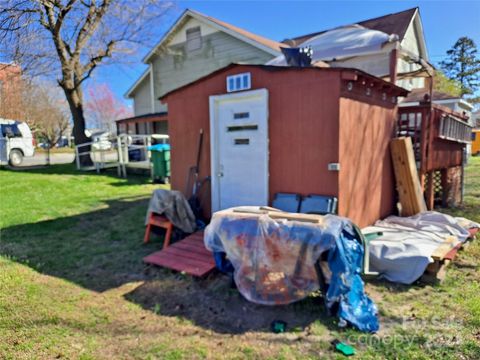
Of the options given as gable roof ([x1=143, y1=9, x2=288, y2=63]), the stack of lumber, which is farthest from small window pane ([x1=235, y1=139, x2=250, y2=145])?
gable roof ([x1=143, y1=9, x2=288, y2=63])

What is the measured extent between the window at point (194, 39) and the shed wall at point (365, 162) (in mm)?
11427

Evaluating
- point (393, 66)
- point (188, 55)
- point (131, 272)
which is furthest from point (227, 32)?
point (131, 272)

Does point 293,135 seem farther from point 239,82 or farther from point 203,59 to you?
point 203,59

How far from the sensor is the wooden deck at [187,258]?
414 centimetres

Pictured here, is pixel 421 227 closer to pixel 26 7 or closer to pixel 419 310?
pixel 419 310

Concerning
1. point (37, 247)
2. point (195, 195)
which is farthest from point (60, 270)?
point (195, 195)

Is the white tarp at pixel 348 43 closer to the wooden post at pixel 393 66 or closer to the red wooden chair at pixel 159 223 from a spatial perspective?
the wooden post at pixel 393 66

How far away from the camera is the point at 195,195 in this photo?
19.5 feet

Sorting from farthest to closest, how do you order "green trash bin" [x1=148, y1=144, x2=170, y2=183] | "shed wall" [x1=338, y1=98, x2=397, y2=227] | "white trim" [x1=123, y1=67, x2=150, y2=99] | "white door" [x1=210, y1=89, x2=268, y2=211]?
1. "white trim" [x1=123, y1=67, x2=150, y2=99]
2. "green trash bin" [x1=148, y1=144, x2=170, y2=183]
3. "white door" [x1=210, y1=89, x2=268, y2=211]
4. "shed wall" [x1=338, y1=98, x2=397, y2=227]

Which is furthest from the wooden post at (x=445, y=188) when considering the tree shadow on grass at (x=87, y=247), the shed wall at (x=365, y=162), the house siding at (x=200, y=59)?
the house siding at (x=200, y=59)

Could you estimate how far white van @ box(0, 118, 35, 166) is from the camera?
50.9 ft

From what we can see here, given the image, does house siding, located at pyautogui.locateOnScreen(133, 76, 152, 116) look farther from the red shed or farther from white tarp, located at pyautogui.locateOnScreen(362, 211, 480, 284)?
white tarp, located at pyautogui.locateOnScreen(362, 211, 480, 284)

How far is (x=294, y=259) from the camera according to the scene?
3.26 m

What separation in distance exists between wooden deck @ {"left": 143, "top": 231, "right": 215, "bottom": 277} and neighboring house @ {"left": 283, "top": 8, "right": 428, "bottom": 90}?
4.61m
